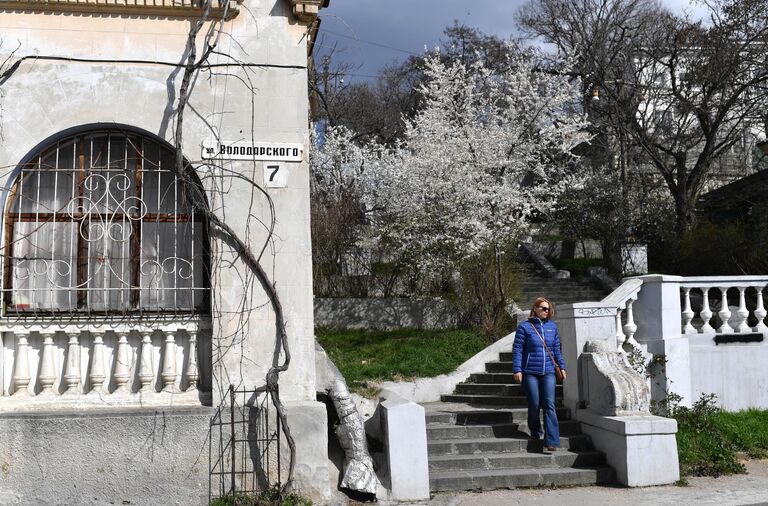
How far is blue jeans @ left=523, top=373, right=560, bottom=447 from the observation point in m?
8.80

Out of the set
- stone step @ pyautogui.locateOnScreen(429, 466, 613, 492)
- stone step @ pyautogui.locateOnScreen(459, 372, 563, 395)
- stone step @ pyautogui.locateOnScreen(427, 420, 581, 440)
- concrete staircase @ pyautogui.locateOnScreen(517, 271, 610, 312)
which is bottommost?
stone step @ pyautogui.locateOnScreen(429, 466, 613, 492)

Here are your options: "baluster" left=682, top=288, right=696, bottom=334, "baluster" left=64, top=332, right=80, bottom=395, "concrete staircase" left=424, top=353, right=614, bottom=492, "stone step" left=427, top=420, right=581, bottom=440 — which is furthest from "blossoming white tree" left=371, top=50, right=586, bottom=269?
"baluster" left=64, top=332, right=80, bottom=395

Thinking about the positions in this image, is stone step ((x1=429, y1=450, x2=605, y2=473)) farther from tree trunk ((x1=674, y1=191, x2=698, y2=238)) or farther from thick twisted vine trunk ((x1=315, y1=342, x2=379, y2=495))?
tree trunk ((x1=674, y1=191, x2=698, y2=238))

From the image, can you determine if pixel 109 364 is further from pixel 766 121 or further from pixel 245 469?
pixel 766 121

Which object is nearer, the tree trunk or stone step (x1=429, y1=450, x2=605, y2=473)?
stone step (x1=429, y1=450, x2=605, y2=473)

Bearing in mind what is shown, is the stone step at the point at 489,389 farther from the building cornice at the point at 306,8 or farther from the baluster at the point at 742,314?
the building cornice at the point at 306,8

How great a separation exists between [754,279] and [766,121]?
1117 centimetres

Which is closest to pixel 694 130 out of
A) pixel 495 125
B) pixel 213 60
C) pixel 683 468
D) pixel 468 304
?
pixel 495 125

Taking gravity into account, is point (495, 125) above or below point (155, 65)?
above

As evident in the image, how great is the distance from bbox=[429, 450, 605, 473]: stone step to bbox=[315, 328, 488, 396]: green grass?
2.84 metres

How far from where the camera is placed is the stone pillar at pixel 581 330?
9.62 metres

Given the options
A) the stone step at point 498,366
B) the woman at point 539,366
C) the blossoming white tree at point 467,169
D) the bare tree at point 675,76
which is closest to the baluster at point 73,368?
the woman at point 539,366

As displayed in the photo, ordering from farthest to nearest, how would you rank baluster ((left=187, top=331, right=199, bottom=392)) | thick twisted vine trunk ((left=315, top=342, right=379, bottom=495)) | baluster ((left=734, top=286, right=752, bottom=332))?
baluster ((left=734, top=286, right=752, bottom=332))
thick twisted vine trunk ((left=315, top=342, right=379, bottom=495))
baluster ((left=187, top=331, right=199, bottom=392))

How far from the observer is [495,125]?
63.5 ft
